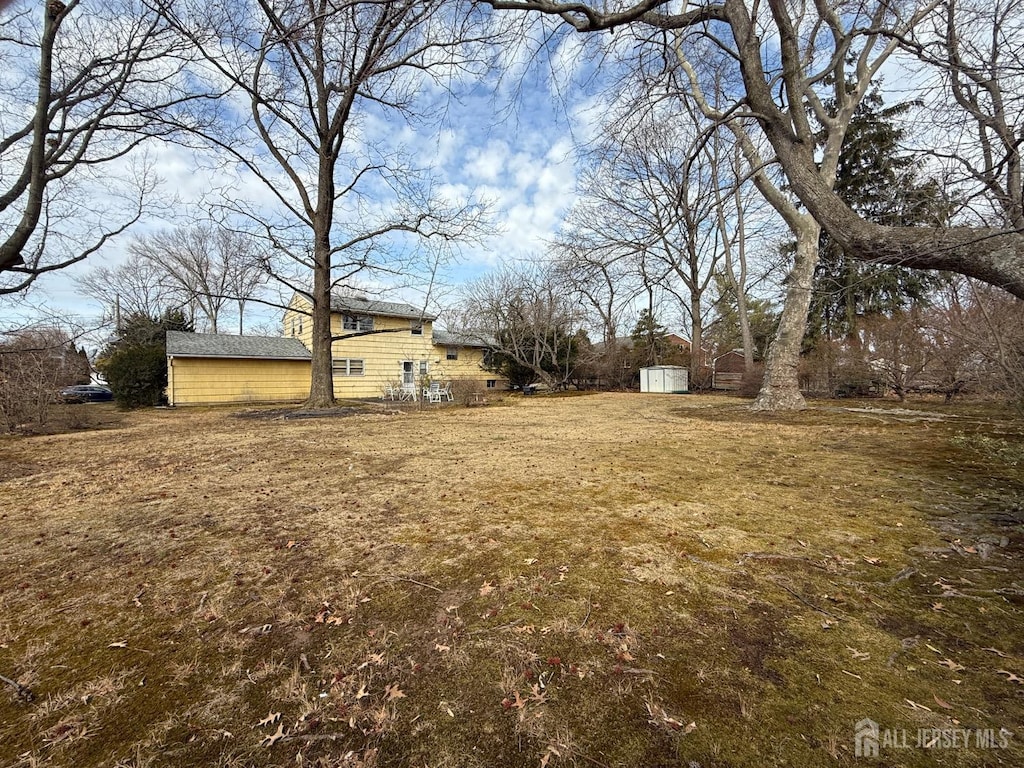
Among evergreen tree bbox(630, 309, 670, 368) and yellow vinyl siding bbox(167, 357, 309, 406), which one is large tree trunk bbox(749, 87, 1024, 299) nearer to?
yellow vinyl siding bbox(167, 357, 309, 406)

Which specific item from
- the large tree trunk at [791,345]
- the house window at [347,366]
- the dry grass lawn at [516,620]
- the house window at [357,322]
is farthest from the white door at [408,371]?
the dry grass lawn at [516,620]

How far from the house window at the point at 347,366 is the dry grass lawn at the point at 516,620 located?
608 inches

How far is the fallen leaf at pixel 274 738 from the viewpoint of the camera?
1.27 meters

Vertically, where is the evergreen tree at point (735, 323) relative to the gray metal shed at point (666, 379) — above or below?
above

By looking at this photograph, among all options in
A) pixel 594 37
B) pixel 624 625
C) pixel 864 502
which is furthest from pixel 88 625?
pixel 594 37

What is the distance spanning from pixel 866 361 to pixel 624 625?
47.3 ft

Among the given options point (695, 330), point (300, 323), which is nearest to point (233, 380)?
point (300, 323)

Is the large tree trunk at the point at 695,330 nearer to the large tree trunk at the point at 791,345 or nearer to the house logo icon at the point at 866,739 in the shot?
the large tree trunk at the point at 791,345

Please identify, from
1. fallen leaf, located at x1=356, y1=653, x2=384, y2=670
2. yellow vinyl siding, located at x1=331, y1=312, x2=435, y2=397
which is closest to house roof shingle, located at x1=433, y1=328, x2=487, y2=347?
yellow vinyl siding, located at x1=331, y1=312, x2=435, y2=397

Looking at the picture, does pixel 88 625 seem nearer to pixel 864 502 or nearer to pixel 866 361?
pixel 864 502

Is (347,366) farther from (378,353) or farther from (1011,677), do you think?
(1011,677)

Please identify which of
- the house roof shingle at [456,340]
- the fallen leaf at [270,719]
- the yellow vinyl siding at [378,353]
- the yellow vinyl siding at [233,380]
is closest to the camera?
the fallen leaf at [270,719]

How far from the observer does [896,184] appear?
4957 mm

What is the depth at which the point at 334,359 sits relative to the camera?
19.1 meters
